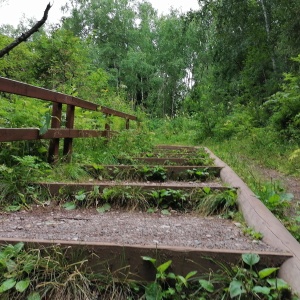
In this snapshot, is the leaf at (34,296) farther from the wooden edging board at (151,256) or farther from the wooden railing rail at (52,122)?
the wooden railing rail at (52,122)

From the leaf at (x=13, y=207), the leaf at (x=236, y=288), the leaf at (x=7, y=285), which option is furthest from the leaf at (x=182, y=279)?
the leaf at (x=13, y=207)

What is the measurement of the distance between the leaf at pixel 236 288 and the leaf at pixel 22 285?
0.87 meters

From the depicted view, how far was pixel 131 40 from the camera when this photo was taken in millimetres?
32219

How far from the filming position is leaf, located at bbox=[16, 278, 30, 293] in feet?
4.15

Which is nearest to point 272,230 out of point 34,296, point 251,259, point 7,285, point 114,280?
point 251,259

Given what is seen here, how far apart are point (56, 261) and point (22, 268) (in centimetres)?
15

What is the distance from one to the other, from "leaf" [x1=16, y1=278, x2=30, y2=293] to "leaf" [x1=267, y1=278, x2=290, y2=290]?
41.2 inches

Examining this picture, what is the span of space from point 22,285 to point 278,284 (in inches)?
42.7

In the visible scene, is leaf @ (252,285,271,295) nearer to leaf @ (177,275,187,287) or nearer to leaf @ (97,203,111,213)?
leaf @ (177,275,187,287)

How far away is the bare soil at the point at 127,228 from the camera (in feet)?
5.70

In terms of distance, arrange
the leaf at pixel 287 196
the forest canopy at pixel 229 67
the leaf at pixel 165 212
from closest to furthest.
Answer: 1. the leaf at pixel 287 196
2. the leaf at pixel 165 212
3. the forest canopy at pixel 229 67

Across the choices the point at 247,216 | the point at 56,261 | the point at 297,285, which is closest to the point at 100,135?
the point at 247,216

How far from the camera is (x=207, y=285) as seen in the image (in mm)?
1284

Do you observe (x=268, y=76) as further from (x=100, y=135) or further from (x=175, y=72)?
(x=175, y=72)
